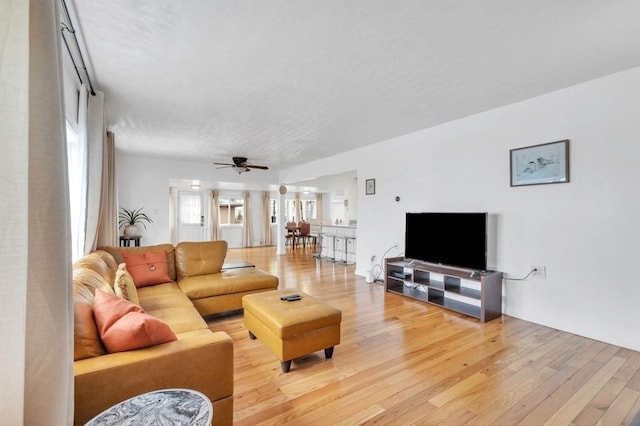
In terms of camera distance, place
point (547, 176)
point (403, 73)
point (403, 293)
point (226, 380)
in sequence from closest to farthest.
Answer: point (226, 380)
point (403, 73)
point (547, 176)
point (403, 293)

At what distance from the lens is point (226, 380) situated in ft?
5.34

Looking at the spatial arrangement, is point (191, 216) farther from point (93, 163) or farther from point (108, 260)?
point (108, 260)

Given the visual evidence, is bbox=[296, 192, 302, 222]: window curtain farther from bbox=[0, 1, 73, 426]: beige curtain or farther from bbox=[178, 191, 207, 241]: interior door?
bbox=[0, 1, 73, 426]: beige curtain

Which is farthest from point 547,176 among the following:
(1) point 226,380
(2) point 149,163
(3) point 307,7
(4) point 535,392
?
(2) point 149,163

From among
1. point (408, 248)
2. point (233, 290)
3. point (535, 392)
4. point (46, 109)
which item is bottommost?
point (535, 392)

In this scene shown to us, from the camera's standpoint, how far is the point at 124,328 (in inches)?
58.5

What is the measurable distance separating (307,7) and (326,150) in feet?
13.7

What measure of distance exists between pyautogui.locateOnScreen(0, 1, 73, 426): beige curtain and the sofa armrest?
14.0 inches

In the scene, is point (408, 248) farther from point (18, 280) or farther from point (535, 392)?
point (18, 280)

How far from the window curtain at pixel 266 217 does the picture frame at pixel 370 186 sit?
237 inches

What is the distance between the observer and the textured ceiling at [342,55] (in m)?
1.88

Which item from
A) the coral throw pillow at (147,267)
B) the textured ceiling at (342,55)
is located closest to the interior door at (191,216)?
the textured ceiling at (342,55)

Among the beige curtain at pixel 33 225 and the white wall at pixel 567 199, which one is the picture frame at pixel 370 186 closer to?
the white wall at pixel 567 199

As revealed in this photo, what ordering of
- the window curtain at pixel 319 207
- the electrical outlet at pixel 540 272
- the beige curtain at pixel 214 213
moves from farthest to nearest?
the window curtain at pixel 319 207, the beige curtain at pixel 214 213, the electrical outlet at pixel 540 272
